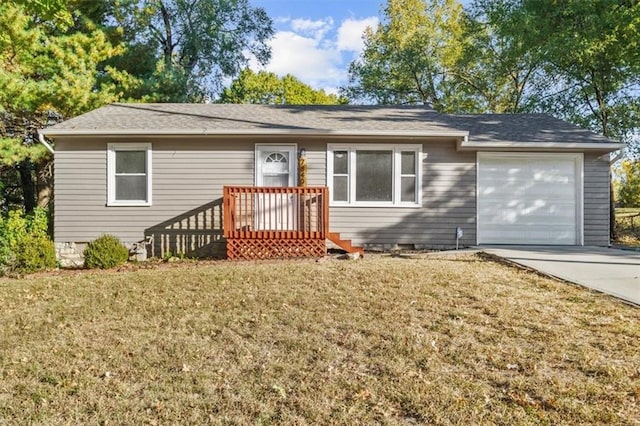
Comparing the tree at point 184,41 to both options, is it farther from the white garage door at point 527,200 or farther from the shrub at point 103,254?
the white garage door at point 527,200

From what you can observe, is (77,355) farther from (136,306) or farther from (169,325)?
(136,306)

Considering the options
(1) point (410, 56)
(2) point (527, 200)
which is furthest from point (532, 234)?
(1) point (410, 56)

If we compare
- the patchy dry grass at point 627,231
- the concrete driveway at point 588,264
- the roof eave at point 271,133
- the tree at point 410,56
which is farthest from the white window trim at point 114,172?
the tree at point 410,56

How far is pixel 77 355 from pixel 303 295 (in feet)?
8.27

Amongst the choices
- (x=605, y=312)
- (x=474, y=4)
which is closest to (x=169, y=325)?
(x=605, y=312)

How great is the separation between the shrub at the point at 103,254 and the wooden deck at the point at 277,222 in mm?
2138

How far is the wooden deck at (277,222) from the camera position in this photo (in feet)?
28.1

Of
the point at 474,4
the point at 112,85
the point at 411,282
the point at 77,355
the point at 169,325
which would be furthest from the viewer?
the point at 474,4

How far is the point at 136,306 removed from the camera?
5.05 meters

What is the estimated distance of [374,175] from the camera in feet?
31.0

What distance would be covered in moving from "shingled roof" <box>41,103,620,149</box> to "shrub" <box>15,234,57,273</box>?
7.75 ft

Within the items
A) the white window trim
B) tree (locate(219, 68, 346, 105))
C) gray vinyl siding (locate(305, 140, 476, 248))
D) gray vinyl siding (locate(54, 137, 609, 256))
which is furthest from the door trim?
tree (locate(219, 68, 346, 105))

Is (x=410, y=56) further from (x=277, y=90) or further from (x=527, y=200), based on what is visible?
(x=277, y=90)

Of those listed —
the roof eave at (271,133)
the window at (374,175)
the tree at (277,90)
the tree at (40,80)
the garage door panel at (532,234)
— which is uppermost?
the tree at (277,90)
